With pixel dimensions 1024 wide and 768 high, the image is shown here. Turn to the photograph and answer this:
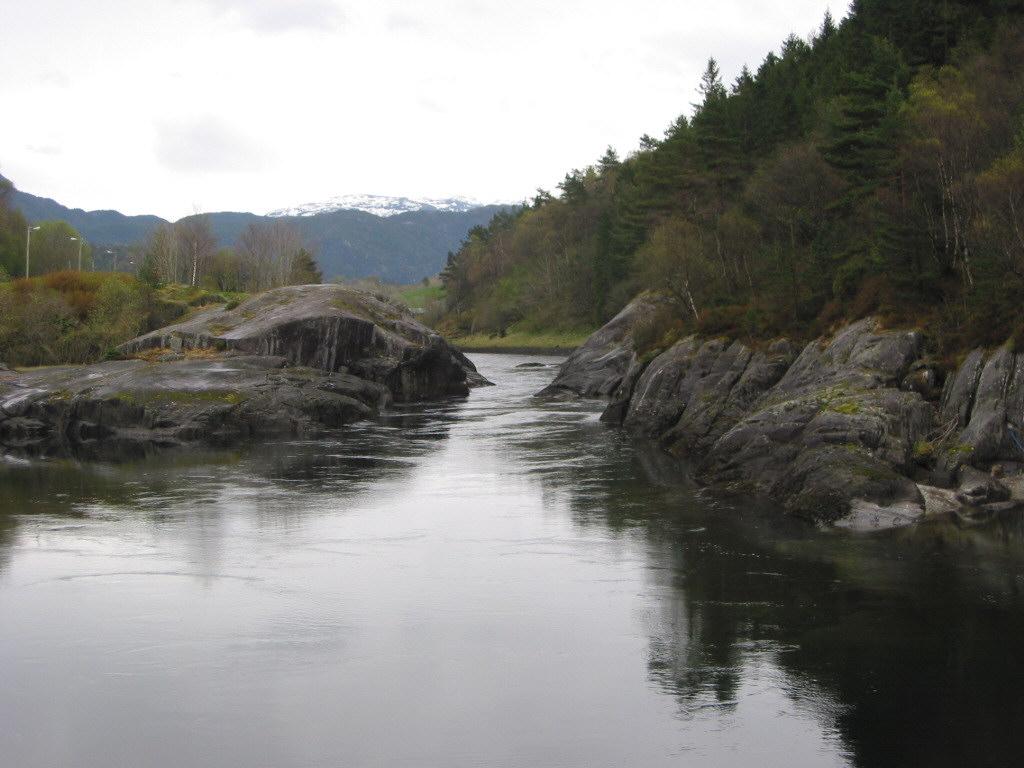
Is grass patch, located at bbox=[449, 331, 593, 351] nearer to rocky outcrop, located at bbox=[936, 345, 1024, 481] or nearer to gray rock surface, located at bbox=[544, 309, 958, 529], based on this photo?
gray rock surface, located at bbox=[544, 309, 958, 529]

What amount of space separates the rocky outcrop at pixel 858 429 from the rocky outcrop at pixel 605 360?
87.5ft

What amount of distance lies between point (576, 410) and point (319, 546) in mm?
33558

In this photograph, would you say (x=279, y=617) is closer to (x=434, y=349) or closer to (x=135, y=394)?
(x=135, y=394)

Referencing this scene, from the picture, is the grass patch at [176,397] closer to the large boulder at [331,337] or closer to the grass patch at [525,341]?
the large boulder at [331,337]

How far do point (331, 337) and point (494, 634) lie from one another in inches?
1763

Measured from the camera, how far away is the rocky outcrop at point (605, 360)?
66.6 metres

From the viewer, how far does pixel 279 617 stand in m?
18.4

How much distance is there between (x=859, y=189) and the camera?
45062 millimetres

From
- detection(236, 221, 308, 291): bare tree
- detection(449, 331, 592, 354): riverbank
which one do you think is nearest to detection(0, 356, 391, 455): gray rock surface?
detection(236, 221, 308, 291): bare tree

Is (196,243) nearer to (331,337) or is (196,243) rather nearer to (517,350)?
(517,350)

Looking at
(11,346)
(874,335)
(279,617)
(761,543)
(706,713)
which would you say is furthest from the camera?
(11,346)

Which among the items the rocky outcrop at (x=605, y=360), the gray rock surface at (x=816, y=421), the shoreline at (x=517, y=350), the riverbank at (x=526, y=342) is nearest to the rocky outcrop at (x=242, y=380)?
the rocky outcrop at (x=605, y=360)

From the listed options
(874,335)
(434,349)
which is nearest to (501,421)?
(434,349)

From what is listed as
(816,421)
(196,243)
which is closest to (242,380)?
(816,421)
